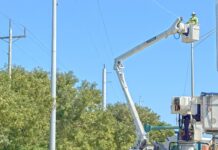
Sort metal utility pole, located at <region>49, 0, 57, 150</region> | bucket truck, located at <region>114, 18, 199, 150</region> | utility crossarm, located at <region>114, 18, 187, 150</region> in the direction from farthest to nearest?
metal utility pole, located at <region>49, 0, 57, 150</region> → utility crossarm, located at <region>114, 18, 187, 150</region> → bucket truck, located at <region>114, 18, 199, 150</region>

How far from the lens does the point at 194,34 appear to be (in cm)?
2241

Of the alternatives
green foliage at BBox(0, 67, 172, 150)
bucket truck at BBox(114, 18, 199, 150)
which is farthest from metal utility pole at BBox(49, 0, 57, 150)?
bucket truck at BBox(114, 18, 199, 150)

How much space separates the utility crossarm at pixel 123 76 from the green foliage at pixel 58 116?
146 inches

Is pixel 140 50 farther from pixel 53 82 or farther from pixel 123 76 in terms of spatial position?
pixel 53 82

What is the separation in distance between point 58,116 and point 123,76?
11480mm

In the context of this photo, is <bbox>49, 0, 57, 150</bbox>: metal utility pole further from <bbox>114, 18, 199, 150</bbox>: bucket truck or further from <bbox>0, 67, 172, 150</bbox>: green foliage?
<bbox>114, 18, 199, 150</bbox>: bucket truck

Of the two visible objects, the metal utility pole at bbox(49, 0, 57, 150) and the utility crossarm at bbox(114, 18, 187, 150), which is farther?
the metal utility pole at bbox(49, 0, 57, 150)

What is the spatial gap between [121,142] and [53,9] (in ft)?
49.8

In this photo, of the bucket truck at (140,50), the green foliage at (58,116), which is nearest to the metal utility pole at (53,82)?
the green foliage at (58,116)

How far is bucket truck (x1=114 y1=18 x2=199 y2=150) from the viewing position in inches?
890

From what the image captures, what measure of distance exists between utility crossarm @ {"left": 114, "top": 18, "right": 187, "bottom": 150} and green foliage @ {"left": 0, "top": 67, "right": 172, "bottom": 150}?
3702mm

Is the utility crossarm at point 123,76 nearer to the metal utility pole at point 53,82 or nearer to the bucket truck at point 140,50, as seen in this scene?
the bucket truck at point 140,50

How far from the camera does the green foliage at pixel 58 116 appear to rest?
80.2 feet

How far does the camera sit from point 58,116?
37.0 metres
